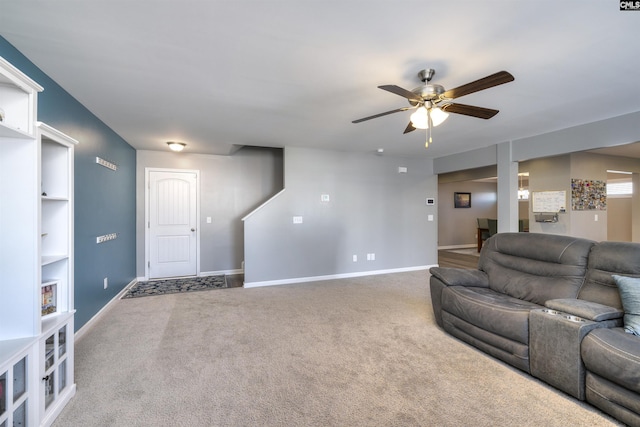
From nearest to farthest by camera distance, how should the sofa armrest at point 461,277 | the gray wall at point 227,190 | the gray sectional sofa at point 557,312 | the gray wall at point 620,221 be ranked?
the gray sectional sofa at point 557,312 → the sofa armrest at point 461,277 → the gray wall at point 227,190 → the gray wall at point 620,221

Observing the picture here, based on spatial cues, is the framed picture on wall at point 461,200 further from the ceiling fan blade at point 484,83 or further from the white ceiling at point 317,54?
the ceiling fan blade at point 484,83

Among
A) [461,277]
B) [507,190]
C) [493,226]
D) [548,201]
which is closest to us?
Result: [461,277]

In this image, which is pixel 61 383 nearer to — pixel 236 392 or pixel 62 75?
pixel 236 392

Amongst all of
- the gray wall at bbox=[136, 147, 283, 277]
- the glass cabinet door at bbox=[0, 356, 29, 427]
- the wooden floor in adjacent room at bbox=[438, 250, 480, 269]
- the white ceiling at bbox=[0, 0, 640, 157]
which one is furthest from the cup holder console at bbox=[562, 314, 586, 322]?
the gray wall at bbox=[136, 147, 283, 277]

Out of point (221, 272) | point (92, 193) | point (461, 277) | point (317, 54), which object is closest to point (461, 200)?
point (461, 277)

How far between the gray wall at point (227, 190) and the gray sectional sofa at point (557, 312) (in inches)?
155

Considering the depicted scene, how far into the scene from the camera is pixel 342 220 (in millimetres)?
5312

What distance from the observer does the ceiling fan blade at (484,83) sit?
1.72 m

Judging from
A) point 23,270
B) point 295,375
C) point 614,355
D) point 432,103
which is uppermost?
point 432,103

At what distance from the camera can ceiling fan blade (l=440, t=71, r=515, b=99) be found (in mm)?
1721

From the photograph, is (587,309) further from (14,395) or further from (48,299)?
(48,299)

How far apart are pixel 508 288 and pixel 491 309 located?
62 centimetres

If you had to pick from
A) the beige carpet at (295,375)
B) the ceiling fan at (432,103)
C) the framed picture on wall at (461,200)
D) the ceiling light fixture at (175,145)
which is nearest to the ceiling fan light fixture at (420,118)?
the ceiling fan at (432,103)

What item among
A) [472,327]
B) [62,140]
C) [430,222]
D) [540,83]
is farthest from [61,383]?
[430,222]
